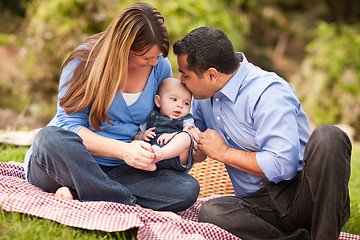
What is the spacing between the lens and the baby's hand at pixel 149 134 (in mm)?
2431

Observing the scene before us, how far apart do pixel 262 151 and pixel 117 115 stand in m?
0.88

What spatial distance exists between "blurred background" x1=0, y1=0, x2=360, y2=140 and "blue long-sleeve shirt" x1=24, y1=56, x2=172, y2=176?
11.2 ft

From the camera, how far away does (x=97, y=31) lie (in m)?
7.16

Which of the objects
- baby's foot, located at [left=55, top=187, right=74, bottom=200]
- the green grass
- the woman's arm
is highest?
the woman's arm

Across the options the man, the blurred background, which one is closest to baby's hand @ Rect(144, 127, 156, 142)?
the man

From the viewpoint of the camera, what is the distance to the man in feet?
6.51

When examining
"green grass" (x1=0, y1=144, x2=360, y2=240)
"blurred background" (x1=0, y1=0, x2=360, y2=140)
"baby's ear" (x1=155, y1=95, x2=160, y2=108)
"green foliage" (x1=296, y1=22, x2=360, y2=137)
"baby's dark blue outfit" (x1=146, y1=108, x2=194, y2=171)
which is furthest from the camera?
"green foliage" (x1=296, y1=22, x2=360, y2=137)

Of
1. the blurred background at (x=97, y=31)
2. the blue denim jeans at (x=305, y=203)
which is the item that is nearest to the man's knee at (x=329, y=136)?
the blue denim jeans at (x=305, y=203)

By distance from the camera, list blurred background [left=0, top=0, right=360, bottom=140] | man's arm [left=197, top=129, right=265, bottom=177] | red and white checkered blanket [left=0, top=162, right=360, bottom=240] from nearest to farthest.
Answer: red and white checkered blanket [left=0, top=162, right=360, bottom=240] → man's arm [left=197, top=129, right=265, bottom=177] → blurred background [left=0, top=0, right=360, bottom=140]

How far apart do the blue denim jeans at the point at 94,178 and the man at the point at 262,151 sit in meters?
0.20

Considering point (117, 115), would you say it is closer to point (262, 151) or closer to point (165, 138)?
point (165, 138)

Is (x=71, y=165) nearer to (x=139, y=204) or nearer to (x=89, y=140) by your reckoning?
(x=89, y=140)

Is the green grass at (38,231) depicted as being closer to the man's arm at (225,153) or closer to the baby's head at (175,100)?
the man's arm at (225,153)

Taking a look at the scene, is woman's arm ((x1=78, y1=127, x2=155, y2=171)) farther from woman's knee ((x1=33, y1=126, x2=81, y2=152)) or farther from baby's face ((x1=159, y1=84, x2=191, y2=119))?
baby's face ((x1=159, y1=84, x2=191, y2=119))
